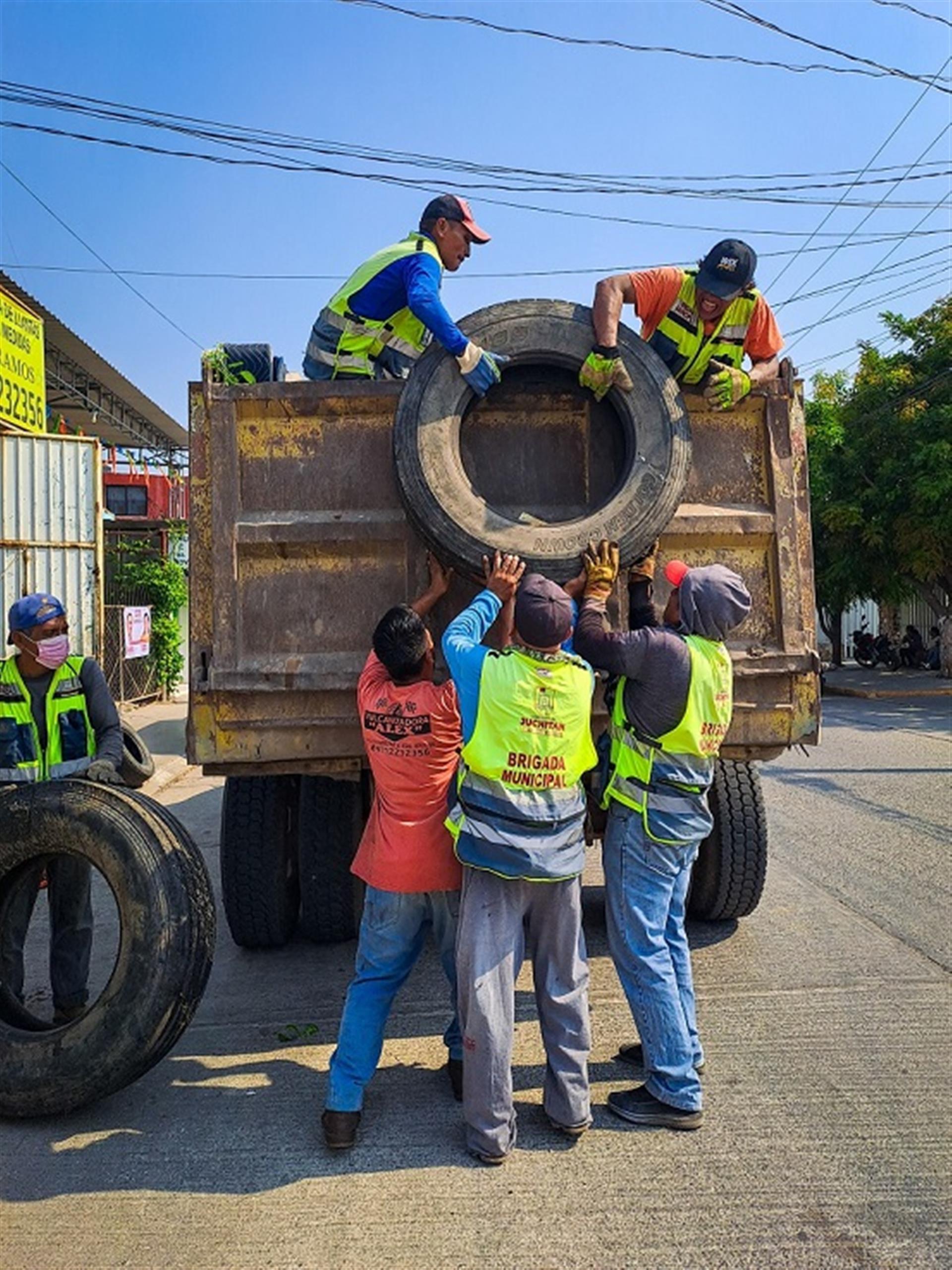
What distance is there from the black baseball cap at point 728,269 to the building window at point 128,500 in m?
23.8

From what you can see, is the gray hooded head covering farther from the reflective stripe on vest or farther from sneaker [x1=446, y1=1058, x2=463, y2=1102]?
sneaker [x1=446, y1=1058, x2=463, y2=1102]

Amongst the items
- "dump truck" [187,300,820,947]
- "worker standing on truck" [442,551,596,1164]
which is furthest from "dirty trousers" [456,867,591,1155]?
"dump truck" [187,300,820,947]

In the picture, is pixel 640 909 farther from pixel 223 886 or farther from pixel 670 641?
pixel 223 886

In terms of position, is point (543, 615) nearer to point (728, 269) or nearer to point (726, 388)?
point (726, 388)

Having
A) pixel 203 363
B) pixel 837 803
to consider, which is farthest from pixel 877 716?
pixel 203 363

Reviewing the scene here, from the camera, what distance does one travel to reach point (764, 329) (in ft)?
13.5

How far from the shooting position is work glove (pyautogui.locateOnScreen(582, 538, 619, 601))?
11.8 feet

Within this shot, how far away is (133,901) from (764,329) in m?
3.24

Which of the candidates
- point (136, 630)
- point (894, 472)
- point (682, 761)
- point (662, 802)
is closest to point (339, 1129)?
point (662, 802)

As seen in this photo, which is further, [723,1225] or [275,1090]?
[275,1090]

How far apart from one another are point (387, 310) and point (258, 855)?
252 centimetres

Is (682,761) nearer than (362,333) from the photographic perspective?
Yes

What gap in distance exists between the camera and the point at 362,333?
166 inches

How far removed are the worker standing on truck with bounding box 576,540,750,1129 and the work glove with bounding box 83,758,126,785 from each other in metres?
1.90
